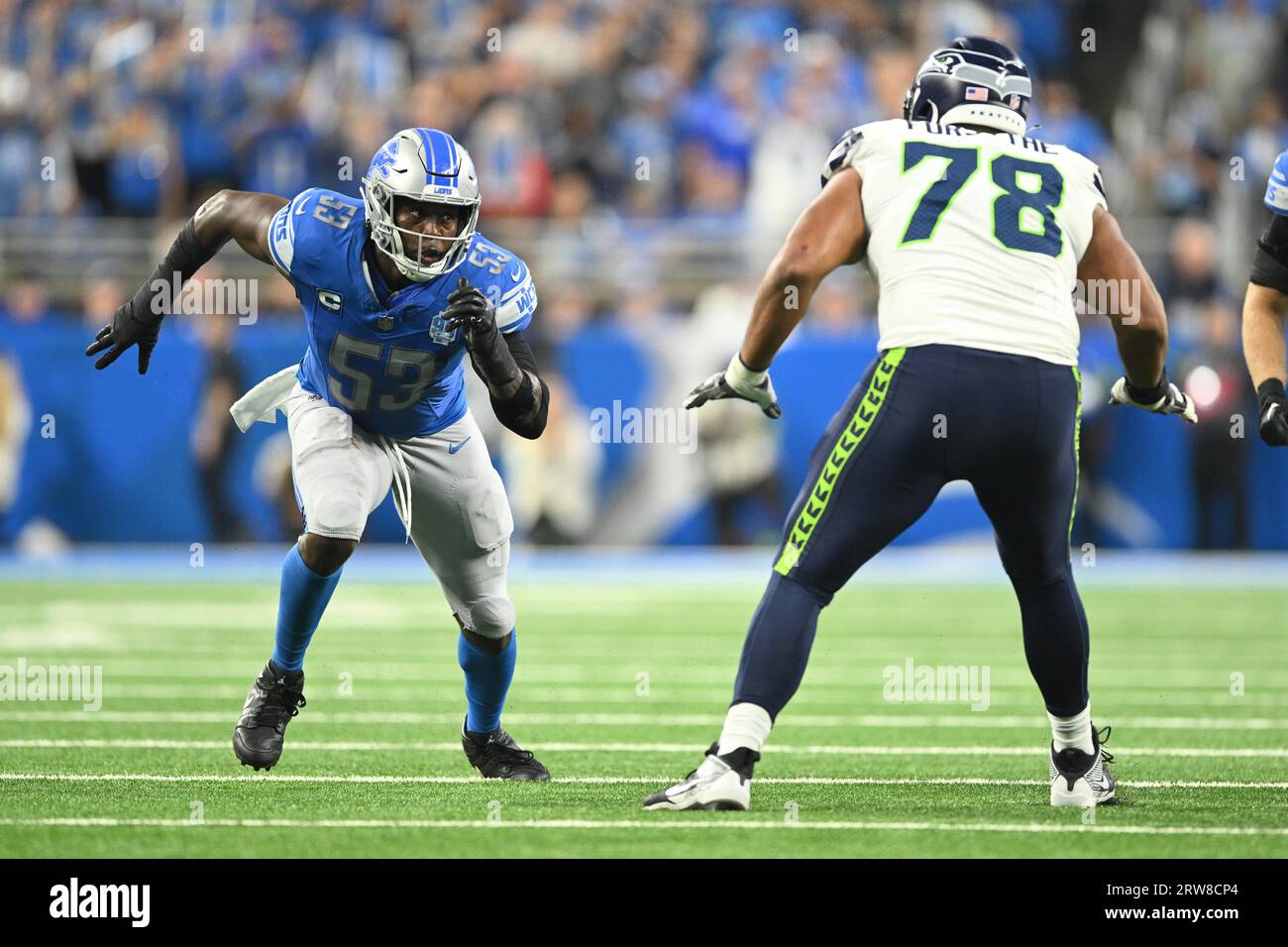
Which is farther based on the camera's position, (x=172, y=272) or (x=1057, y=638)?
(x=172, y=272)

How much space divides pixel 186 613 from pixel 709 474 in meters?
4.62

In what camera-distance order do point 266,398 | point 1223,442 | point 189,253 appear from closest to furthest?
point 189,253
point 266,398
point 1223,442

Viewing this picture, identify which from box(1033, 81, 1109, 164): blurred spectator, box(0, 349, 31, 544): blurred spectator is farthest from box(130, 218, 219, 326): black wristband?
box(1033, 81, 1109, 164): blurred spectator

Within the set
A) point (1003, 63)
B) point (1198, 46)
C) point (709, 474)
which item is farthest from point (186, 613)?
point (1198, 46)

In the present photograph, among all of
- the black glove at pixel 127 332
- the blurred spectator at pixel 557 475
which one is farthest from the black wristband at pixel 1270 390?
the blurred spectator at pixel 557 475

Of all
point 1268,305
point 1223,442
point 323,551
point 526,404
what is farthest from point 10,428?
point 1268,305

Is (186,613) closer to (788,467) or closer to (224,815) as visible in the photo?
(788,467)

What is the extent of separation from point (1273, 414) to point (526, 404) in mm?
2000

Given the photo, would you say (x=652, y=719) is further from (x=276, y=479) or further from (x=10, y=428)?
(x=10, y=428)

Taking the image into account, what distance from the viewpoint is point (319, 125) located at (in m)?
15.0

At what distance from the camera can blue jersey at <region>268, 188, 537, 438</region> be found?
529cm

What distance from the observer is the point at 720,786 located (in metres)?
4.59

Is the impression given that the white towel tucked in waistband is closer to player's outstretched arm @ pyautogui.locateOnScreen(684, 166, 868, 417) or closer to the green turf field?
the green turf field

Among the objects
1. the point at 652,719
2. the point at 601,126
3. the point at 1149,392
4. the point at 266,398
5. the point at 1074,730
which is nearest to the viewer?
the point at 1074,730
